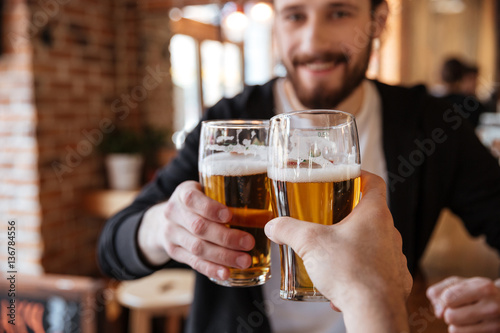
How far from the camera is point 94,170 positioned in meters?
3.13

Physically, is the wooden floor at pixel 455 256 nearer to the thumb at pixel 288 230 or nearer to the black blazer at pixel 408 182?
the black blazer at pixel 408 182

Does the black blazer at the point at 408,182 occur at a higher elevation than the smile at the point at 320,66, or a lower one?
lower

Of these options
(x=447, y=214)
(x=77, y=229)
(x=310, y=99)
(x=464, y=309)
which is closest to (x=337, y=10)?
(x=310, y=99)

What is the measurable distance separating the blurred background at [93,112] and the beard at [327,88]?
1539mm

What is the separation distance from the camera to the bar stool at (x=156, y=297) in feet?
7.11

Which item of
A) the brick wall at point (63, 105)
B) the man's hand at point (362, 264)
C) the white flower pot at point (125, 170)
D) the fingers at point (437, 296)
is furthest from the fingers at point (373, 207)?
the white flower pot at point (125, 170)

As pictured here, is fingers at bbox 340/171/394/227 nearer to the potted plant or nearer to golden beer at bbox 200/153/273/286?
golden beer at bbox 200/153/273/286

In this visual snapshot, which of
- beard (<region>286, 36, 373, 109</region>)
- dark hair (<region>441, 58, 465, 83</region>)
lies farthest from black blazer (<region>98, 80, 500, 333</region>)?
dark hair (<region>441, 58, 465, 83</region>)

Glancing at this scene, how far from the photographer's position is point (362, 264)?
0.41 metres

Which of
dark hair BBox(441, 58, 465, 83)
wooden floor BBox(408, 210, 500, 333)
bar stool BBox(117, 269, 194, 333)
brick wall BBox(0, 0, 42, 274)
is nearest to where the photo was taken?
bar stool BBox(117, 269, 194, 333)

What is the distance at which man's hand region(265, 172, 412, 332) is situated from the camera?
40 centimetres

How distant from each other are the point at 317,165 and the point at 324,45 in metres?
0.24

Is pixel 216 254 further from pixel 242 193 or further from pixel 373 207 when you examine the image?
pixel 373 207

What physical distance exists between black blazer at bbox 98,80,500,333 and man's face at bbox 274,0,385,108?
16 centimetres
